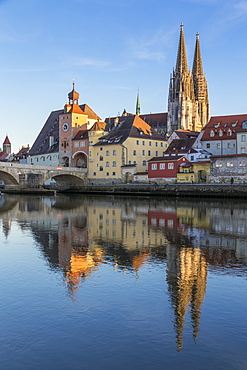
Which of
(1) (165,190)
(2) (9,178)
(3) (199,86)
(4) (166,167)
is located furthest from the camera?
(3) (199,86)

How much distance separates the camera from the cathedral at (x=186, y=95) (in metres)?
117

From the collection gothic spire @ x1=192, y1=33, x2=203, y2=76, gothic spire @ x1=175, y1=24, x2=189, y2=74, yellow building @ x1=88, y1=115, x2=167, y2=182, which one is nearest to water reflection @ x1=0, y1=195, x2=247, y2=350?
yellow building @ x1=88, y1=115, x2=167, y2=182

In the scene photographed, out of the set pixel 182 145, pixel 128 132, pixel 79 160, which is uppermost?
pixel 128 132

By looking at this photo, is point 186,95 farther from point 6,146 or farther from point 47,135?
point 6,146

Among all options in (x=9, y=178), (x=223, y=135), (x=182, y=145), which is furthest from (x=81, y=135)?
(x=223, y=135)

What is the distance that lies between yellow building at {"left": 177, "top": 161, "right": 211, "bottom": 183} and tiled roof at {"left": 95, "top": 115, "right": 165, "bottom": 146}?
14008 mm

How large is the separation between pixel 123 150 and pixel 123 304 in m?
64.0

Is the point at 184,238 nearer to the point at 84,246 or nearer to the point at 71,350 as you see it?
the point at 84,246

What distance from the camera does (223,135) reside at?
69500 mm

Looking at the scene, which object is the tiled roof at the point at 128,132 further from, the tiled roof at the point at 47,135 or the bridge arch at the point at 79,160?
the tiled roof at the point at 47,135

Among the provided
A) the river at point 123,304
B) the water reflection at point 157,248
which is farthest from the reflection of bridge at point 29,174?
the river at point 123,304

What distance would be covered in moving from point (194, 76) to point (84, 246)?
11824 centimetres

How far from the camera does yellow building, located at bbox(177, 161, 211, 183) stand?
61156 mm

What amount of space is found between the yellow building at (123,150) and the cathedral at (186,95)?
126 ft
